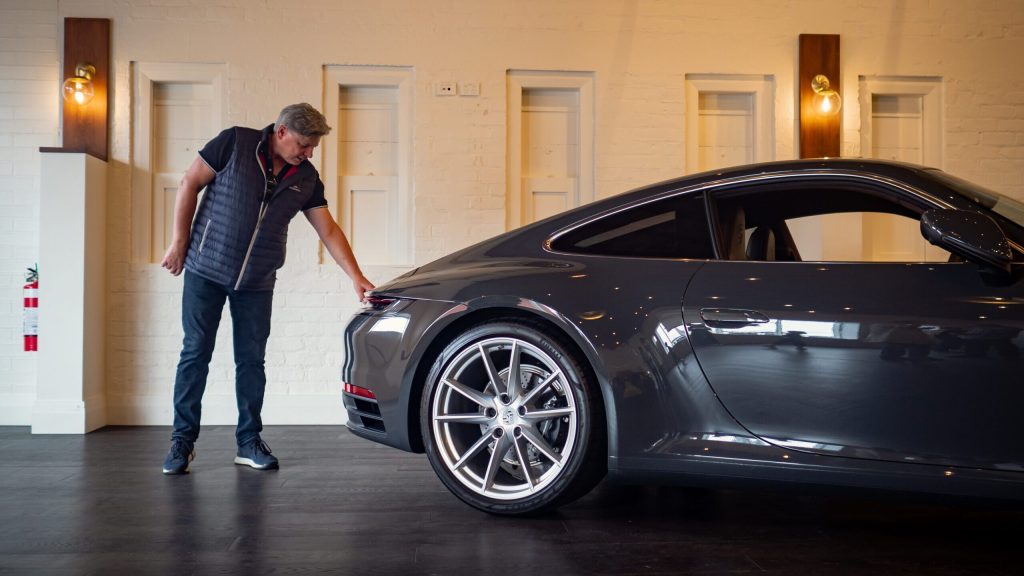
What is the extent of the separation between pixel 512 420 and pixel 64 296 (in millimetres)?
3730

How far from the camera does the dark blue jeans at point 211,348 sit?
149 inches

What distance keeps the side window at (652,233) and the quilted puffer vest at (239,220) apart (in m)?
1.54

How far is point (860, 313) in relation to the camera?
237 centimetres

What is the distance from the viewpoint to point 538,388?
2773mm

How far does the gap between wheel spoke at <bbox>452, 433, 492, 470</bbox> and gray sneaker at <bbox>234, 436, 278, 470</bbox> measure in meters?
1.40

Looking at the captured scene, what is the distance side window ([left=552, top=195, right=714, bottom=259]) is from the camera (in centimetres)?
271

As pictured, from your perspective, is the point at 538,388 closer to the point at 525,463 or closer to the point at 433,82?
the point at 525,463

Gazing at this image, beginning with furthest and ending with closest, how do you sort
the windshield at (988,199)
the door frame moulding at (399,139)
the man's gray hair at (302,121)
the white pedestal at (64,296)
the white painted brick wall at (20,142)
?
1. the door frame moulding at (399,139)
2. the white painted brick wall at (20,142)
3. the white pedestal at (64,296)
4. the man's gray hair at (302,121)
5. the windshield at (988,199)

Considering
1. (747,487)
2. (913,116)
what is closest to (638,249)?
(747,487)

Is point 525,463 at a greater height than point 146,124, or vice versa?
point 146,124

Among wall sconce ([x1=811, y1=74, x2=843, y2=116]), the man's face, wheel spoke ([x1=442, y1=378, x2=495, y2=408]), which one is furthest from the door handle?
wall sconce ([x1=811, y1=74, x2=843, y2=116])

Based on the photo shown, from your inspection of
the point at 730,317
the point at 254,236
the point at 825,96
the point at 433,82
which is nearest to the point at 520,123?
the point at 433,82

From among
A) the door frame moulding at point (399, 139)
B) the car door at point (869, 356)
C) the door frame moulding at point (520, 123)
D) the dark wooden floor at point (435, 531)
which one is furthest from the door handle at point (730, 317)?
the door frame moulding at point (399, 139)

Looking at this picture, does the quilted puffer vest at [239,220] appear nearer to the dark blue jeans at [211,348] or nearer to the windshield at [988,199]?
the dark blue jeans at [211,348]
